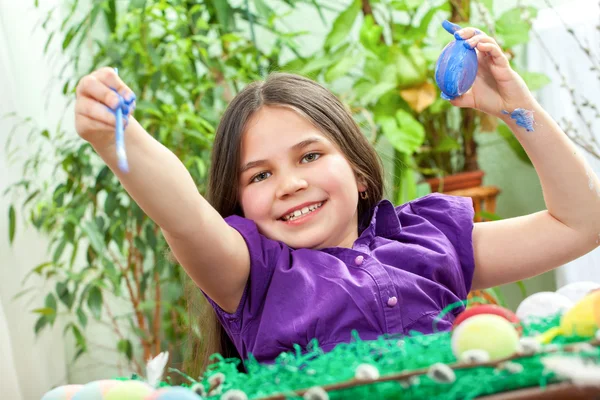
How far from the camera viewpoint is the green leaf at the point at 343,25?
2.09m

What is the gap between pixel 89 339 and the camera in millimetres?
2180

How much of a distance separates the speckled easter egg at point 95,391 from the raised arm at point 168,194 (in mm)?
219

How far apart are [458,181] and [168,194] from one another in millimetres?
1396

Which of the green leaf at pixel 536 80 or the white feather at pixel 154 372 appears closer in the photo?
the white feather at pixel 154 372

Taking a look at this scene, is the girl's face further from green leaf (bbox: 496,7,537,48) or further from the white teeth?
green leaf (bbox: 496,7,537,48)

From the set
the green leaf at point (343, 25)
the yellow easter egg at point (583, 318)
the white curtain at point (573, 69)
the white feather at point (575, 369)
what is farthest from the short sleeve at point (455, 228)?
the green leaf at point (343, 25)

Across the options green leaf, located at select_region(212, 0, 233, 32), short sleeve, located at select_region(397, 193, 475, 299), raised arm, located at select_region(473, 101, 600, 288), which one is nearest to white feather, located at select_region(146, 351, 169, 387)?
short sleeve, located at select_region(397, 193, 475, 299)

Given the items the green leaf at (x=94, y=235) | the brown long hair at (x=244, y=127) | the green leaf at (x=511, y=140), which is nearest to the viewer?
the brown long hair at (x=244, y=127)

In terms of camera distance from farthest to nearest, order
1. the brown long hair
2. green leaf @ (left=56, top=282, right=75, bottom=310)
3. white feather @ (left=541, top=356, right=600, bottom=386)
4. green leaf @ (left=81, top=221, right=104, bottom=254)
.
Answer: green leaf @ (left=56, top=282, right=75, bottom=310) < green leaf @ (left=81, top=221, right=104, bottom=254) < the brown long hair < white feather @ (left=541, top=356, right=600, bottom=386)

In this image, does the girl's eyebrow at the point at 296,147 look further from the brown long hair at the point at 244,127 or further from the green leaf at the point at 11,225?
the green leaf at the point at 11,225

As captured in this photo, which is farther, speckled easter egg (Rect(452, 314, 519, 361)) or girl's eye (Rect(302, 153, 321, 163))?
girl's eye (Rect(302, 153, 321, 163))

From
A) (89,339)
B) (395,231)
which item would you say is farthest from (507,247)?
(89,339)

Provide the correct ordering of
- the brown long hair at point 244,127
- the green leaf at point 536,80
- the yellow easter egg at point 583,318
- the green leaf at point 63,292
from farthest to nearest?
1. the green leaf at point 536,80
2. the green leaf at point 63,292
3. the brown long hair at point 244,127
4. the yellow easter egg at point 583,318

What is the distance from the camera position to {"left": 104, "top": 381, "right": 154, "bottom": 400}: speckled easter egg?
20.0 inches
